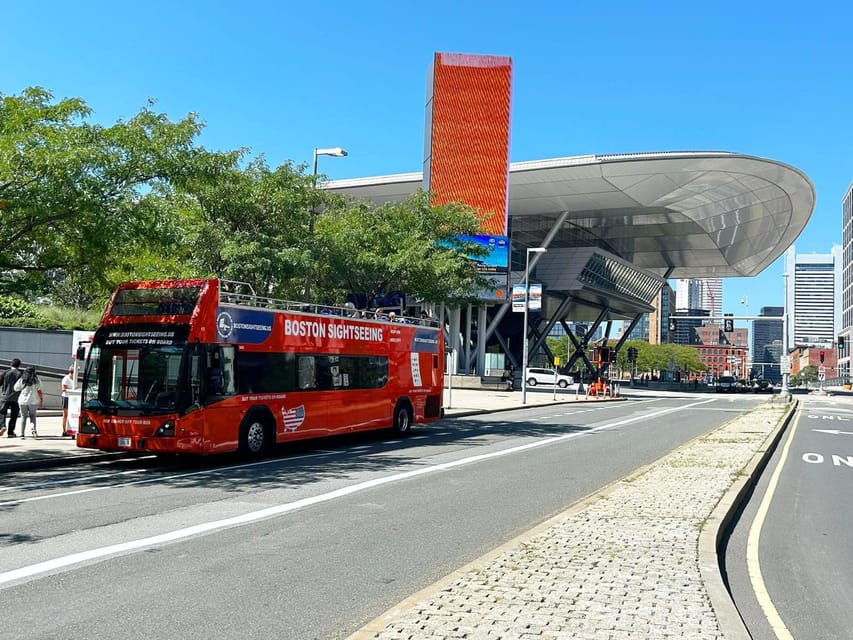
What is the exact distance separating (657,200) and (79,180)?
2307 inches

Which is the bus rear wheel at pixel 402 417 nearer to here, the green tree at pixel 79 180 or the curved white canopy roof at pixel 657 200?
the green tree at pixel 79 180

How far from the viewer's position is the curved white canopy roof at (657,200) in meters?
59.6

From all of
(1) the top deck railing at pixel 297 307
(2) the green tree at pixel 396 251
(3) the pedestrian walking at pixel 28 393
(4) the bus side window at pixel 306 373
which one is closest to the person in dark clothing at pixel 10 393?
(3) the pedestrian walking at pixel 28 393

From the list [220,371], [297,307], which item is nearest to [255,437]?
[220,371]

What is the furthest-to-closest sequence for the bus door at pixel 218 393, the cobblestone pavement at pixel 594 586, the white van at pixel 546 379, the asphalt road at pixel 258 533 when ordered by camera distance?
the white van at pixel 546 379
the bus door at pixel 218 393
the asphalt road at pixel 258 533
the cobblestone pavement at pixel 594 586

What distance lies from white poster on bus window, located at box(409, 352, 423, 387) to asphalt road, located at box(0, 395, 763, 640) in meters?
5.02

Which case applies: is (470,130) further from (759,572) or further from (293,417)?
(759,572)

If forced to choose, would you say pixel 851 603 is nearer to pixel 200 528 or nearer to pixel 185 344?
pixel 200 528

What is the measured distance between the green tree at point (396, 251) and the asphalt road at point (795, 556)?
520 inches

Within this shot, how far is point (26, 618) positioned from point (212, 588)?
1.32 metres

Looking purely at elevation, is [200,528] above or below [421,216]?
below

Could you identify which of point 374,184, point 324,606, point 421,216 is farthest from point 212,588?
point 374,184

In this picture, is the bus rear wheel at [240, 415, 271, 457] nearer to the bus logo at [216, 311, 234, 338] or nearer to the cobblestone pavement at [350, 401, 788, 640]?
the bus logo at [216, 311, 234, 338]

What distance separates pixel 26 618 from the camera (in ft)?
17.4
